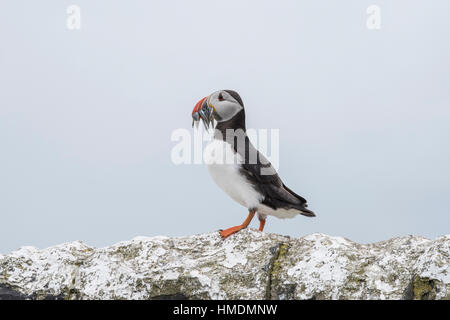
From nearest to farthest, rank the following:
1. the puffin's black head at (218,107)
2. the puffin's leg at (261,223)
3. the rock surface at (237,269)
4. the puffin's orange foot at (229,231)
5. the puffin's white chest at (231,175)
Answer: the rock surface at (237,269) → the puffin's orange foot at (229,231) → the puffin's white chest at (231,175) → the puffin's black head at (218,107) → the puffin's leg at (261,223)

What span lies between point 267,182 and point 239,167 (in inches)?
17.8

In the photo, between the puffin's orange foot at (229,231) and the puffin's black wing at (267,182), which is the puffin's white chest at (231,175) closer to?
the puffin's black wing at (267,182)

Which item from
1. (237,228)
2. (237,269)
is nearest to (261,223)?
(237,228)

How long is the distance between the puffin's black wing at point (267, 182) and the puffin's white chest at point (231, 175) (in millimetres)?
82

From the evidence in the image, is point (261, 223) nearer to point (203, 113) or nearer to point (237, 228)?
point (237, 228)

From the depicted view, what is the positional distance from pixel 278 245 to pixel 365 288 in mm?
1158

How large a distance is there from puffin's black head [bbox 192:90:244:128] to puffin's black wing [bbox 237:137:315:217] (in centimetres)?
47

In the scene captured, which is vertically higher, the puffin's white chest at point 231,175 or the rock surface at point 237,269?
the puffin's white chest at point 231,175

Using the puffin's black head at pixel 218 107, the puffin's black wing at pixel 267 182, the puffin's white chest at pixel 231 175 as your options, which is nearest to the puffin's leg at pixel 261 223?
the puffin's black wing at pixel 267 182

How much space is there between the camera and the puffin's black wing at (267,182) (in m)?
7.04

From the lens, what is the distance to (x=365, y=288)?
5.68 meters

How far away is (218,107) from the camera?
732cm
